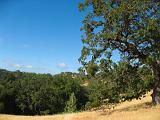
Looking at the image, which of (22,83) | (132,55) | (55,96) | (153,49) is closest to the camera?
(153,49)

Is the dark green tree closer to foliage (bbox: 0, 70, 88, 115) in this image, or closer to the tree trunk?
the tree trunk

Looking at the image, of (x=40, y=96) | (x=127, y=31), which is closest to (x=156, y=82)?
(x=127, y=31)

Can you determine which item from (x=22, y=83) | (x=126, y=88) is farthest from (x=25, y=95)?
(x=126, y=88)

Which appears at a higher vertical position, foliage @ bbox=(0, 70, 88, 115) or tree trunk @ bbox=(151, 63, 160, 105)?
foliage @ bbox=(0, 70, 88, 115)

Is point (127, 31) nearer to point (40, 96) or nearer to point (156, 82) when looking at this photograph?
point (156, 82)

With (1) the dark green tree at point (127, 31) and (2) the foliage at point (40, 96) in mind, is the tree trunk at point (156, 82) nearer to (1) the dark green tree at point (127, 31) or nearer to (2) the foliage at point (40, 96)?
(1) the dark green tree at point (127, 31)

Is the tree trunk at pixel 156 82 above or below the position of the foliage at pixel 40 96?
below

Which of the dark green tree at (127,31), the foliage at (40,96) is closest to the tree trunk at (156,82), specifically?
the dark green tree at (127,31)

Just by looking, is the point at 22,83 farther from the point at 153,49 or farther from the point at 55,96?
the point at 153,49

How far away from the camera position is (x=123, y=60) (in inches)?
1110

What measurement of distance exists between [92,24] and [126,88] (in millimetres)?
6389

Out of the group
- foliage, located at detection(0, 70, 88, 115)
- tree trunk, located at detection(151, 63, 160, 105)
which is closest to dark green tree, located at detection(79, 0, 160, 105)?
tree trunk, located at detection(151, 63, 160, 105)

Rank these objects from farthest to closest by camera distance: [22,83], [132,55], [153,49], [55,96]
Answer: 1. [22,83]
2. [55,96]
3. [132,55]
4. [153,49]

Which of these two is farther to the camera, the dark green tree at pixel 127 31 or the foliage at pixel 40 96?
the foliage at pixel 40 96
